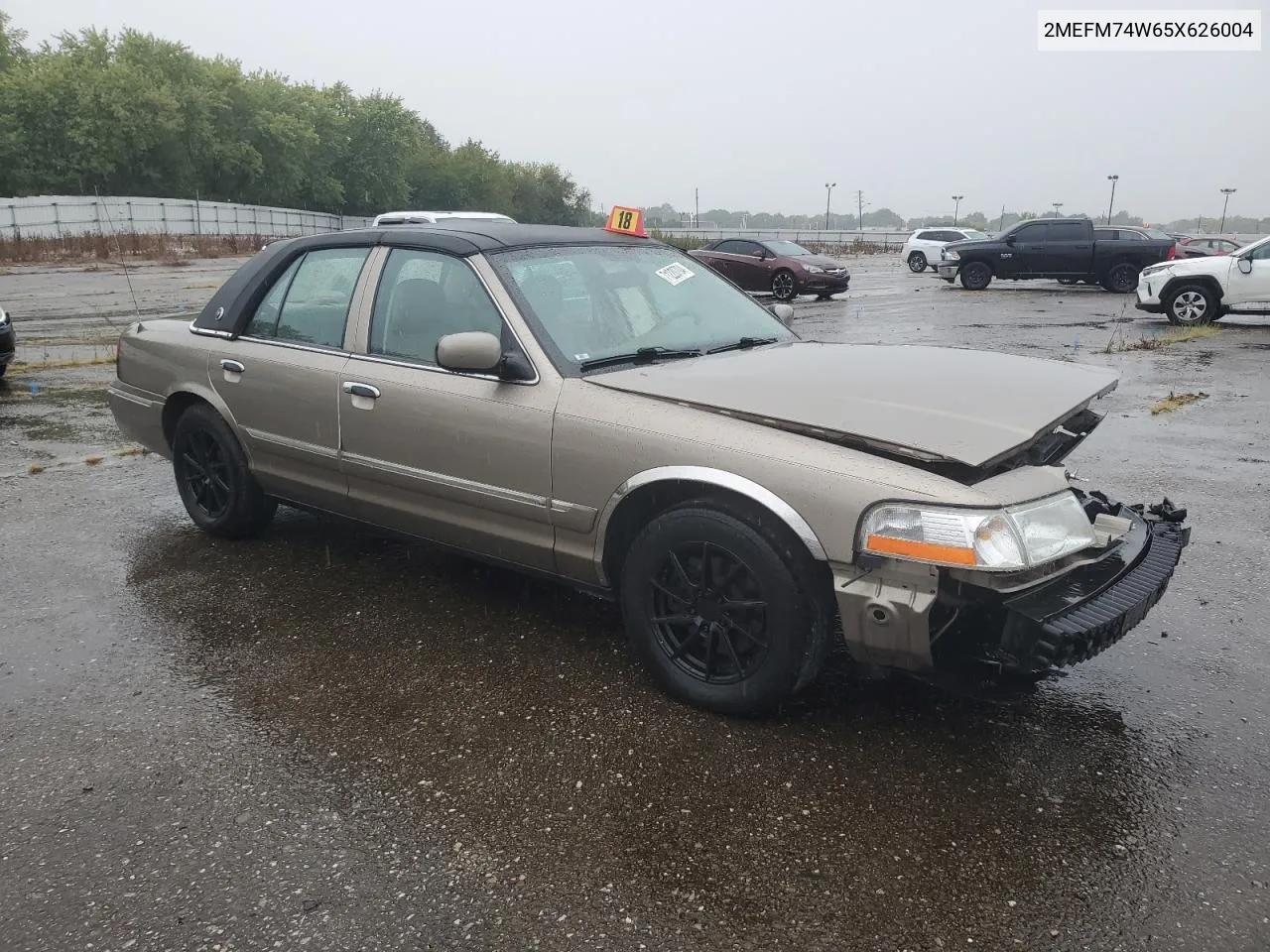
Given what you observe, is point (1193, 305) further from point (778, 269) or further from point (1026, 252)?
point (778, 269)

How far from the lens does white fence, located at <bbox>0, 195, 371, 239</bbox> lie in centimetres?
3922

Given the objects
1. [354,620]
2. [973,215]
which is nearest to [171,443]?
[354,620]

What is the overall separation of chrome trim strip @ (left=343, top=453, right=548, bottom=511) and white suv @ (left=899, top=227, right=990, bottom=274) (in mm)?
31467

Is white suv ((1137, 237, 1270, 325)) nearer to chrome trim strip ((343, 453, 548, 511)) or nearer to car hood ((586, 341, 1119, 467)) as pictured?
car hood ((586, 341, 1119, 467))

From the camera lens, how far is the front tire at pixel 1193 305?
14250mm

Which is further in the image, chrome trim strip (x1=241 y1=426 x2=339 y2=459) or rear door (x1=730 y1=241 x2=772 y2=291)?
rear door (x1=730 y1=241 x2=772 y2=291)

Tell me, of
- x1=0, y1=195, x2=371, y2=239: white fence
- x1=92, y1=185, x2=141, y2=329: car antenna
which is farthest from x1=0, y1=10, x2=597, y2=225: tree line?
x1=0, y1=195, x2=371, y2=239: white fence

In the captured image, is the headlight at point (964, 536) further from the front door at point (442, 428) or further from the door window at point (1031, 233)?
the door window at point (1031, 233)

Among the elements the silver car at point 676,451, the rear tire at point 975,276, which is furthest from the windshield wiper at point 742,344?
the rear tire at point 975,276

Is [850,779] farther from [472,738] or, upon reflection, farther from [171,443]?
[171,443]

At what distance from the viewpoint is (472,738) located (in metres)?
3.04

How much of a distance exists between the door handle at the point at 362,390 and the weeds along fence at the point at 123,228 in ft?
89.7

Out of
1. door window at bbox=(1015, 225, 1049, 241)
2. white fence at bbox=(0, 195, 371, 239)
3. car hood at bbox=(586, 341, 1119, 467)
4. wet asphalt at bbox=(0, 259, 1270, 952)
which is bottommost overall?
wet asphalt at bbox=(0, 259, 1270, 952)

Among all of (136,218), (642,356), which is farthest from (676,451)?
(136,218)
